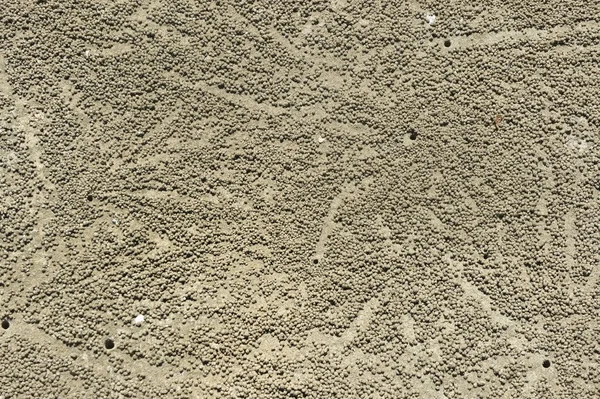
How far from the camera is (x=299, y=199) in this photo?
3.28m

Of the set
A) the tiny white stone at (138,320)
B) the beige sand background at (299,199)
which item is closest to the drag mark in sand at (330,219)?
the beige sand background at (299,199)

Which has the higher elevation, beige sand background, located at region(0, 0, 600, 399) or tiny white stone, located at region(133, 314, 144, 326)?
beige sand background, located at region(0, 0, 600, 399)

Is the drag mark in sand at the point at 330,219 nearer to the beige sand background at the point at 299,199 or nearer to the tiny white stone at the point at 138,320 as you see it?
the beige sand background at the point at 299,199

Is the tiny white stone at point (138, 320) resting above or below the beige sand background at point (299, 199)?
below

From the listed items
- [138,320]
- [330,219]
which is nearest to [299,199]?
[330,219]

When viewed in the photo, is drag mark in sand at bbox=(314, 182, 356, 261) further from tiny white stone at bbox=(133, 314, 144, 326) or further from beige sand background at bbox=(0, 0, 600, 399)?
tiny white stone at bbox=(133, 314, 144, 326)

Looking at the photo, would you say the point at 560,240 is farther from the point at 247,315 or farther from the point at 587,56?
the point at 247,315

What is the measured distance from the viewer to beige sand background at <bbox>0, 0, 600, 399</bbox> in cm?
317

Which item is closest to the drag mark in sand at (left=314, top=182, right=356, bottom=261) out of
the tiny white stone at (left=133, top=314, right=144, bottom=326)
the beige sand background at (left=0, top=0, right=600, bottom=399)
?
the beige sand background at (left=0, top=0, right=600, bottom=399)

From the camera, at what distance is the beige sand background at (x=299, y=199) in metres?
3.17

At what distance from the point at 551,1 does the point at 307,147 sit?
4.63 feet

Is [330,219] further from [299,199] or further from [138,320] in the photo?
[138,320]

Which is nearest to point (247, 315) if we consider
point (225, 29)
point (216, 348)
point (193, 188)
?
point (216, 348)

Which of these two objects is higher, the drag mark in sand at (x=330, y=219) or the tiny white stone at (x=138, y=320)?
the drag mark in sand at (x=330, y=219)
